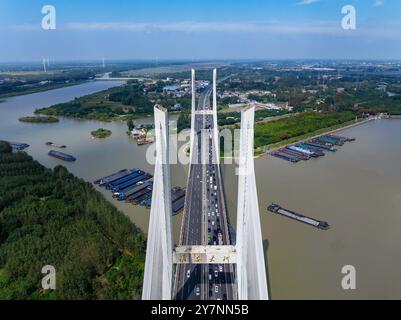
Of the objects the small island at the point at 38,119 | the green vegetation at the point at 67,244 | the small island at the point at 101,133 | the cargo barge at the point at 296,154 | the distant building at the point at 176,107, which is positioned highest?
the distant building at the point at 176,107

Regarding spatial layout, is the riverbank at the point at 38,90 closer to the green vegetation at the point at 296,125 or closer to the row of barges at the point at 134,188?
the row of barges at the point at 134,188

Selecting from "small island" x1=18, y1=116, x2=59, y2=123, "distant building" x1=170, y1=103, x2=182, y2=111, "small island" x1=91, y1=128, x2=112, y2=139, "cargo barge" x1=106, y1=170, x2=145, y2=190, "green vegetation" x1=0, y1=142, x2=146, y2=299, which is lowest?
"green vegetation" x1=0, y1=142, x2=146, y2=299

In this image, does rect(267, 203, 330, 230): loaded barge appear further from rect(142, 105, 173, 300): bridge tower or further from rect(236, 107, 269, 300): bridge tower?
rect(142, 105, 173, 300): bridge tower

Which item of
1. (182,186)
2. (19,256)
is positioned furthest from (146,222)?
(19,256)

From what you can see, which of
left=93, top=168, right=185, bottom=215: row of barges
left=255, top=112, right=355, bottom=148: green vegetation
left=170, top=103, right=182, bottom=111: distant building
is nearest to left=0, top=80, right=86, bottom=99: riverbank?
left=170, top=103, right=182, bottom=111: distant building

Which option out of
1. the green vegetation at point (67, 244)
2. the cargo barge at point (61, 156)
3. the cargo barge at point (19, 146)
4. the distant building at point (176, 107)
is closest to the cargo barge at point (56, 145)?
the cargo barge at point (61, 156)

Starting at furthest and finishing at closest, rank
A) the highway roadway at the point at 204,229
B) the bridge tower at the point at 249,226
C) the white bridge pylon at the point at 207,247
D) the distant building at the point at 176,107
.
Result: the distant building at the point at 176,107, the highway roadway at the point at 204,229, the white bridge pylon at the point at 207,247, the bridge tower at the point at 249,226
